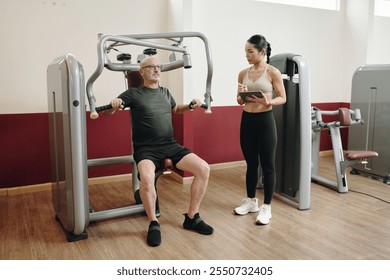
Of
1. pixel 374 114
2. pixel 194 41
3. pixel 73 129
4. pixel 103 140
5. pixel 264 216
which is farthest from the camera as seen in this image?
pixel 194 41

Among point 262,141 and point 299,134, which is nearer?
point 262,141

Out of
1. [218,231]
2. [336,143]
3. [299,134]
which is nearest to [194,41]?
[299,134]

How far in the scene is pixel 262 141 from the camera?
2768 millimetres

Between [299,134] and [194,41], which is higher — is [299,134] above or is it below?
below

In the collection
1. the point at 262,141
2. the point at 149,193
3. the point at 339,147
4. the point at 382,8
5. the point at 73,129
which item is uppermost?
the point at 382,8

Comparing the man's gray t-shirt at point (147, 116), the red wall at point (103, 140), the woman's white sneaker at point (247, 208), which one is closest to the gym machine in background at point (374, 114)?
the red wall at point (103, 140)

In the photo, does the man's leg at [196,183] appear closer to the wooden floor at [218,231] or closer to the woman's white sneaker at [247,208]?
the wooden floor at [218,231]

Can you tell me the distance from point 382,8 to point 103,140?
440 centimetres

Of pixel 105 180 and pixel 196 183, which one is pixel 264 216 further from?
pixel 105 180

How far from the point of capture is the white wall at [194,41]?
11.5 ft

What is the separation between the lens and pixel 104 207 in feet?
10.7

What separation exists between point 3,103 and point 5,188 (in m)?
0.80
